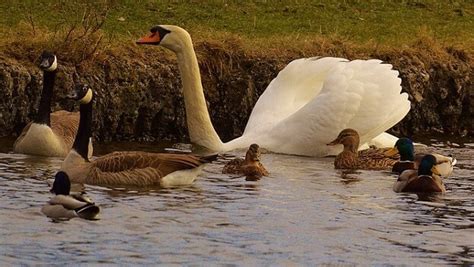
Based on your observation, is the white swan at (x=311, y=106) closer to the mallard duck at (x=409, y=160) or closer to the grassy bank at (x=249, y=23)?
the mallard duck at (x=409, y=160)

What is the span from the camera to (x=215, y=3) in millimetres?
21922

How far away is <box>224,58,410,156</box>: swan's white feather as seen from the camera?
1662 cm

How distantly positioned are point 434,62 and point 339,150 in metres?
2.87

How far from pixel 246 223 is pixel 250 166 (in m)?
2.69

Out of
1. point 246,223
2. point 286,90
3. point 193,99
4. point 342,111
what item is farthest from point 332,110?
point 246,223

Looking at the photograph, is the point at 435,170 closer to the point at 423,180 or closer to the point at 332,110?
the point at 423,180

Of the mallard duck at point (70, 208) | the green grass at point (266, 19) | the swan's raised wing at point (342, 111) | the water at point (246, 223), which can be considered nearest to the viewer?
the water at point (246, 223)

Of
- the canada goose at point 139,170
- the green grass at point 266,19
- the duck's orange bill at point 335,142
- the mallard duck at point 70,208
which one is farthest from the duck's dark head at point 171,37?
the mallard duck at point 70,208

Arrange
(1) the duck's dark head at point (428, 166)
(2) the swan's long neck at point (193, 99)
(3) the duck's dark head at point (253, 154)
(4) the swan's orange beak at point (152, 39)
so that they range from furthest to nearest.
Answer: (2) the swan's long neck at point (193, 99) < (4) the swan's orange beak at point (152, 39) < (3) the duck's dark head at point (253, 154) < (1) the duck's dark head at point (428, 166)

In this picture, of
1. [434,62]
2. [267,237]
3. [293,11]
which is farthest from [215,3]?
[267,237]

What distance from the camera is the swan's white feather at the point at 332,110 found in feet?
54.5

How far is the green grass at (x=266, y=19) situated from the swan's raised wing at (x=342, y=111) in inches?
97.9

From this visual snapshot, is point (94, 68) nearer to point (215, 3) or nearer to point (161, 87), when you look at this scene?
point (161, 87)

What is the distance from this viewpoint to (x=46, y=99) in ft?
52.9
